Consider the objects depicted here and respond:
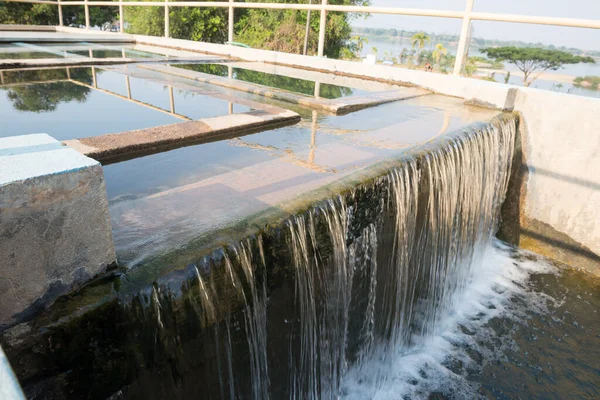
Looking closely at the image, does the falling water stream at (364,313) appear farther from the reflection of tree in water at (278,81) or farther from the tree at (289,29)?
the tree at (289,29)

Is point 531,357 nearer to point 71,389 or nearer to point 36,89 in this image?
point 71,389

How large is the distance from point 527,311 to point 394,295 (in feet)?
7.03

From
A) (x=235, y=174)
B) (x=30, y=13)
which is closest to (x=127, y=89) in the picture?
(x=235, y=174)

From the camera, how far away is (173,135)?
→ 144 inches

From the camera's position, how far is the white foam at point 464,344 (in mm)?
3801

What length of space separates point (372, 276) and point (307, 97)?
3100mm

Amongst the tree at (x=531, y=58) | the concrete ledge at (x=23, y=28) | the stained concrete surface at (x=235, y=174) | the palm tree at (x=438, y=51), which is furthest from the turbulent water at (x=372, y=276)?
the tree at (x=531, y=58)

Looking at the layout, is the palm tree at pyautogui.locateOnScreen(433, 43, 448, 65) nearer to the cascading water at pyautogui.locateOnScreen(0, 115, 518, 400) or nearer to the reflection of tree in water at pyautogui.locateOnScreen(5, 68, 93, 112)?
the cascading water at pyautogui.locateOnScreen(0, 115, 518, 400)

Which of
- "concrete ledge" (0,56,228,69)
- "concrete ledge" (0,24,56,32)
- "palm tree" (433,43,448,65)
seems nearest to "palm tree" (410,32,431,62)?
"palm tree" (433,43,448,65)

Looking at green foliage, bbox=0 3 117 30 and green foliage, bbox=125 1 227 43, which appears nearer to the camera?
green foliage, bbox=0 3 117 30

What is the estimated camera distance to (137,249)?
2084 millimetres

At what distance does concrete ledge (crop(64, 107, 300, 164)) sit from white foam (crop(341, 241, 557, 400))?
2.42 meters

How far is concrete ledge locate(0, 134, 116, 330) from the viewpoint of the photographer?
4.86ft

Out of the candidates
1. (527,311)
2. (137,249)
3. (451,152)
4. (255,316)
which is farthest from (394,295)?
(137,249)
